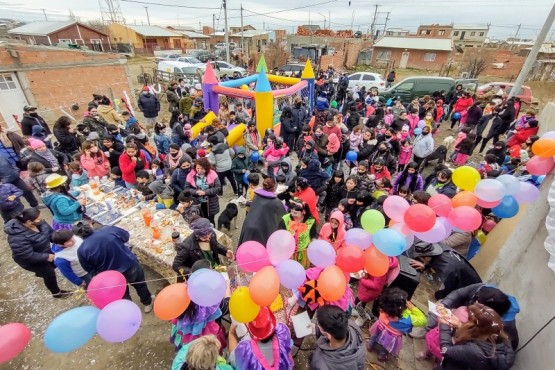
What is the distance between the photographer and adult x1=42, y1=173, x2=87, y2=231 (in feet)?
11.8

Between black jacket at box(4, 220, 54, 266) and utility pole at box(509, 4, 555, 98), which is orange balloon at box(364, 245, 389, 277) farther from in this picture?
utility pole at box(509, 4, 555, 98)

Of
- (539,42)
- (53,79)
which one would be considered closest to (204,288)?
(53,79)

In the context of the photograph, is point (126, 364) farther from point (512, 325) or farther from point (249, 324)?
point (512, 325)

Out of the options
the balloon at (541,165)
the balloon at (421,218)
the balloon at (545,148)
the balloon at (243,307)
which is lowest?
the balloon at (243,307)

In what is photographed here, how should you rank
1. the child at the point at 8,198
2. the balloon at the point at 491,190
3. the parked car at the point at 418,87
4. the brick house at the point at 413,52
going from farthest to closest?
the brick house at the point at 413,52 < the parked car at the point at 418,87 < the child at the point at 8,198 < the balloon at the point at 491,190

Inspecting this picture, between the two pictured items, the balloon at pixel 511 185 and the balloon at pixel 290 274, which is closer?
the balloon at pixel 290 274

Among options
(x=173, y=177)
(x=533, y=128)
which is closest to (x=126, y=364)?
(x=173, y=177)

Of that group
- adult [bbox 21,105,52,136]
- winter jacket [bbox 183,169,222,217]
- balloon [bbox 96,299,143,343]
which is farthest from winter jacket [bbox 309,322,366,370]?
adult [bbox 21,105,52,136]

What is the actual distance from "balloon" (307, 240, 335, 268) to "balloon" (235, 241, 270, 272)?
1.53ft

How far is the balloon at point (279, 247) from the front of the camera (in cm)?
250

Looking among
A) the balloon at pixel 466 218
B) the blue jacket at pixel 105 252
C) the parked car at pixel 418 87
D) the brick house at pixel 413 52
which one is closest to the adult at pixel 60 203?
the blue jacket at pixel 105 252

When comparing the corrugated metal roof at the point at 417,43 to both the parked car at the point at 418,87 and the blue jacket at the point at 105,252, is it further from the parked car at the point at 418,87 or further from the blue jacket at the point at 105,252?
the blue jacket at the point at 105,252

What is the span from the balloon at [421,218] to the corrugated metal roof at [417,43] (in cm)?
3218

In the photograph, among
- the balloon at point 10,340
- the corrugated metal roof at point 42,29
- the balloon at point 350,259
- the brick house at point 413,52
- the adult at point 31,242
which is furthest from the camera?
the corrugated metal roof at point 42,29
